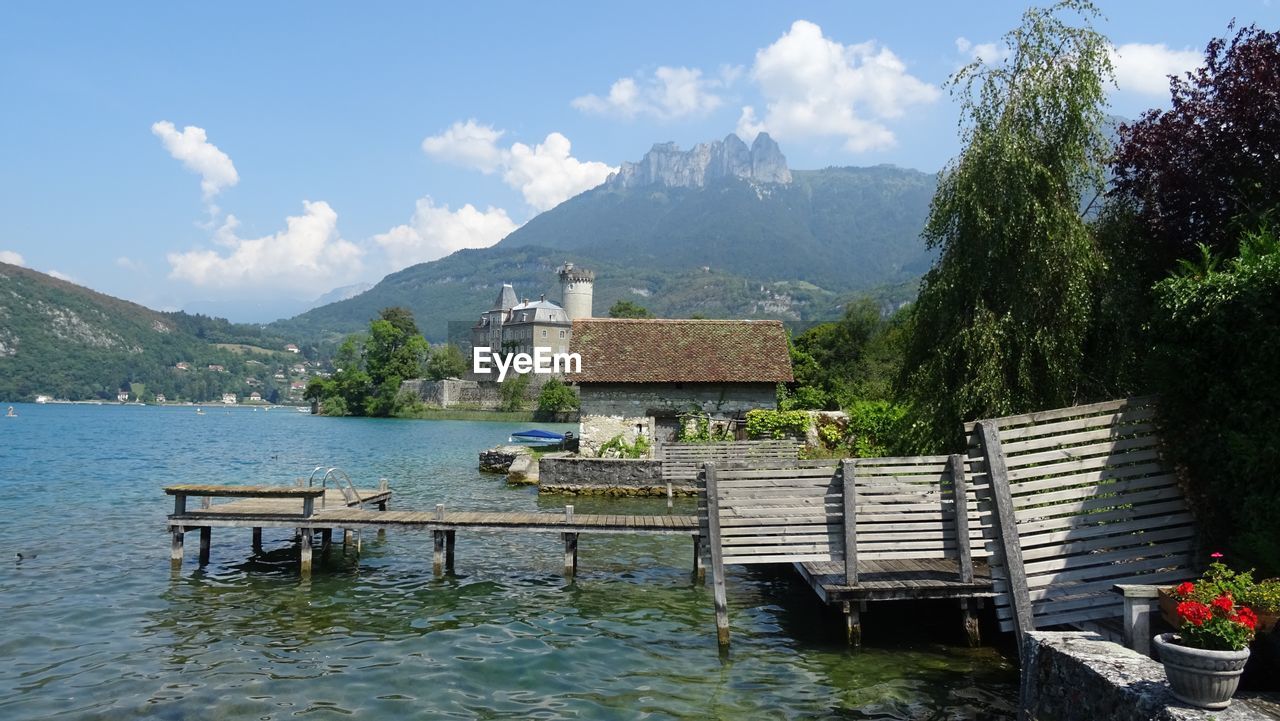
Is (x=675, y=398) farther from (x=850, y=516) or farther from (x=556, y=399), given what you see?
(x=556, y=399)

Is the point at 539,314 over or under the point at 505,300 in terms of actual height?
under

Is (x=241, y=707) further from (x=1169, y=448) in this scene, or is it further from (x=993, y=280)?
(x=993, y=280)

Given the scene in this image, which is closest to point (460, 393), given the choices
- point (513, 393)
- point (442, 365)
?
point (442, 365)

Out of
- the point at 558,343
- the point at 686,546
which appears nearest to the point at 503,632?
the point at 686,546

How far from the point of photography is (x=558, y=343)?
13362 cm

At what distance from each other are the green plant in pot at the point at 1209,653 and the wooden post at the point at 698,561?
10538 mm

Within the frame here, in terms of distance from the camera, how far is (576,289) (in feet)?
438

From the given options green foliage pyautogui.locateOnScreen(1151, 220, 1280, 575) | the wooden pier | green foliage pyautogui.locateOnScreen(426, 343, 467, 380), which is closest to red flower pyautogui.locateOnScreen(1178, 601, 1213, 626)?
green foliage pyautogui.locateOnScreen(1151, 220, 1280, 575)

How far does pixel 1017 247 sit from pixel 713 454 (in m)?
16.9

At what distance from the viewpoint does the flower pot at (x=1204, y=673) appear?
5.24m

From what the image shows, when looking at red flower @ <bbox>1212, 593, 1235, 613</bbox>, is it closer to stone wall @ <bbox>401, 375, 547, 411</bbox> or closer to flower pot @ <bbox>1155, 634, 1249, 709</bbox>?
flower pot @ <bbox>1155, 634, 1249, 709</bbox>

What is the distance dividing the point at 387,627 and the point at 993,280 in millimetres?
10960

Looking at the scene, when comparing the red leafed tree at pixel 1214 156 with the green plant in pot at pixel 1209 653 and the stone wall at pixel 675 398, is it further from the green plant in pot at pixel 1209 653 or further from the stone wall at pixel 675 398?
the stone wall at pixel 675 398

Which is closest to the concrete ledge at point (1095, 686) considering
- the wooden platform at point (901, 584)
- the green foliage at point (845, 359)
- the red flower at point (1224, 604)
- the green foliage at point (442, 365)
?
the red flower at point (1224, 604)
